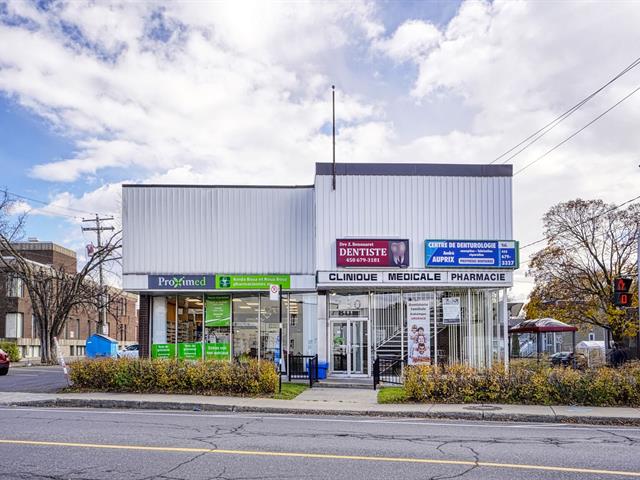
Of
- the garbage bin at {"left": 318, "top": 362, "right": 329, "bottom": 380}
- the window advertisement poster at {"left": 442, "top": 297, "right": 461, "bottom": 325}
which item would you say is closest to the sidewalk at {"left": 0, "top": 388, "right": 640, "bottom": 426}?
the garbage bin at {"left": 318, "top": 362, "right": 329, "bottom": 380}

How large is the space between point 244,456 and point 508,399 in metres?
9.30

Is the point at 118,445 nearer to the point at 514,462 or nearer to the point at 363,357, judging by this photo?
the point at 514,462

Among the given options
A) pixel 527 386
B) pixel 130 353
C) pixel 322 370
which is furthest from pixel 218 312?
pixel 130 353

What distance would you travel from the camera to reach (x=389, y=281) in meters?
24.5

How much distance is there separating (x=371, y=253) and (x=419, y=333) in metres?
3.37

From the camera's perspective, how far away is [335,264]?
80.2ft

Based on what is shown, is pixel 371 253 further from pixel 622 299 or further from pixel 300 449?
pixel 300 449

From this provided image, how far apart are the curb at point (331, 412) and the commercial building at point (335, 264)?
330 inches

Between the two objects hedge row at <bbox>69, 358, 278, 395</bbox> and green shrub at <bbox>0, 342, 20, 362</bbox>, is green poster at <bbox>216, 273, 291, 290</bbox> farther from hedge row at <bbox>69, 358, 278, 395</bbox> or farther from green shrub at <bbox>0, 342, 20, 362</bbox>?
green shrub at <bbox>0, 342, 20, 362</bbox>

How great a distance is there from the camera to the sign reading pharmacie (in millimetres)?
24406

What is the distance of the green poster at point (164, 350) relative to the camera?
2581 centimetres

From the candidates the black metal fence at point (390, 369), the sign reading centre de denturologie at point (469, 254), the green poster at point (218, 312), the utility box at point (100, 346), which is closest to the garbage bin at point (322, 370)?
the black metal fence at point (390, 369)

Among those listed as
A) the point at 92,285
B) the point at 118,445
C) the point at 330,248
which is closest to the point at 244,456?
the point at 118,445

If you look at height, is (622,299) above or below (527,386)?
above
